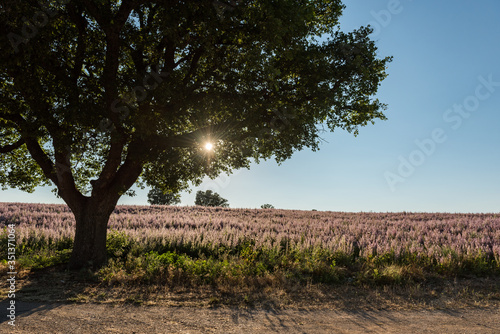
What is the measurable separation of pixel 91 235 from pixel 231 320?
23.7 ft

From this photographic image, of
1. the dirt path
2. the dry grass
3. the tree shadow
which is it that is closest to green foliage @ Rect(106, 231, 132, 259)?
the tree shadow

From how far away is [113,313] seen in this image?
675cm

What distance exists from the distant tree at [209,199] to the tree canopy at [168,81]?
64.0 metres

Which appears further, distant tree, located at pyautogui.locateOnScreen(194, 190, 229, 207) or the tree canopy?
distant tree, located at pyautogui.locateOnScreen(194, 190, 229, 207)

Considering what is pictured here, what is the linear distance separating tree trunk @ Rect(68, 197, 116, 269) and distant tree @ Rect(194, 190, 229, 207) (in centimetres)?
6437

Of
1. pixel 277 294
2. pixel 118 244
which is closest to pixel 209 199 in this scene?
pixel 118 244

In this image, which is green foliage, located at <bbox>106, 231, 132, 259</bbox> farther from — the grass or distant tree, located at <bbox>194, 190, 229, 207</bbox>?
distant tree, located at <bbox>194, 190, 229, 207</bbox>

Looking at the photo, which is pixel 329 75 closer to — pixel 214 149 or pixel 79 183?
pixel 214 149

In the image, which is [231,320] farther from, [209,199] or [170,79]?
[209,199]

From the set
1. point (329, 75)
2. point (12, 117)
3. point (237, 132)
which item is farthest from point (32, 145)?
point (329, 75)

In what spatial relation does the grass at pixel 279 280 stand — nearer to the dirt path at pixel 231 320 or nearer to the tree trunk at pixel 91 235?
the dirt path at pixel 231 320

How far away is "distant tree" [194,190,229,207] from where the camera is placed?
2992 inches

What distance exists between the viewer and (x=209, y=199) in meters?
76.2

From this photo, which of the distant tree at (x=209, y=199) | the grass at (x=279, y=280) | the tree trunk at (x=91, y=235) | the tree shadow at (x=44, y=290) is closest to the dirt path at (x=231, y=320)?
the tree shadow at (x=44, y=290)
